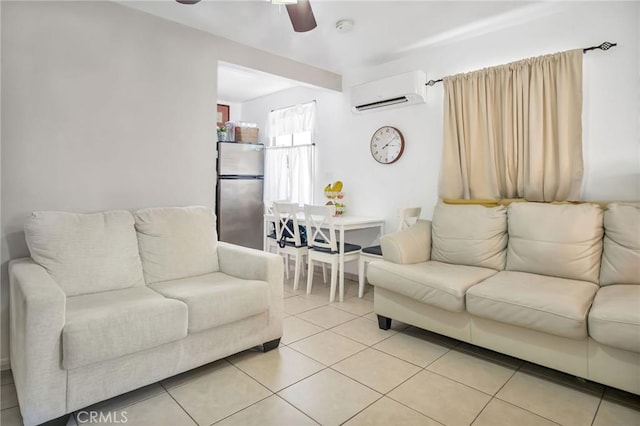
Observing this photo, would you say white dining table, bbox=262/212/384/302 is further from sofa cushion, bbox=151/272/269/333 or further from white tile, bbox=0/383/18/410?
white tile, bbox=0/383/18/410

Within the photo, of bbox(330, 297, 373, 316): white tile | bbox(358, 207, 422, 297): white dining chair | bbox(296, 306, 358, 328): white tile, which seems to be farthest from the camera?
bbox(358, 207, 422, 297): white dining chair

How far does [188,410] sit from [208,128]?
2238 mm

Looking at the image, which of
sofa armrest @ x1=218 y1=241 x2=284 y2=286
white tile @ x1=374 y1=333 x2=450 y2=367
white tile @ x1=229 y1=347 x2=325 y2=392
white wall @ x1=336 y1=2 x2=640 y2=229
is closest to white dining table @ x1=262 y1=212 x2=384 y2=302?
white wall @ x1=336 y1=2 x2=640 y2=229

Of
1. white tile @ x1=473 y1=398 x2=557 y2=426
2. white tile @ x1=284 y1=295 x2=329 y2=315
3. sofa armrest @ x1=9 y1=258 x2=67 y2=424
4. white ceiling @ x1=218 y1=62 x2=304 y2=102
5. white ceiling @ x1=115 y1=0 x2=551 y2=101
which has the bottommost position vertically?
white tile @ x1=473 y1=398 x2=557 y2=426

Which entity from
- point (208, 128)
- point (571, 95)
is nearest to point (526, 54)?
point (571, 95)

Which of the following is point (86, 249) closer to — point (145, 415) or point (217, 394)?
point (145, 415)

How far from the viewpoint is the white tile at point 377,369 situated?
6.70ft

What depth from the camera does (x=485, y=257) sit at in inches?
108

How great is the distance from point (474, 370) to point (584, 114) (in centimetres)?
206

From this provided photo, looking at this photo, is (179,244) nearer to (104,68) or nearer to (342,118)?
(104,68)

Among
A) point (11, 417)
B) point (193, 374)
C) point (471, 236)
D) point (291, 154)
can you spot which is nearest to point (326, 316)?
point (193, 374)

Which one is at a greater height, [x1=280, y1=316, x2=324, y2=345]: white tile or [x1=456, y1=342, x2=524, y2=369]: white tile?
[x1=280, y1=316, x2=324, y2=345]: white tile

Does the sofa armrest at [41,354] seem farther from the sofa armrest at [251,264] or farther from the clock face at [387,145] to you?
the clock face at [387,145]

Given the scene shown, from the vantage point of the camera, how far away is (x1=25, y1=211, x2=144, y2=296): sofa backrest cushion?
2.07 m
